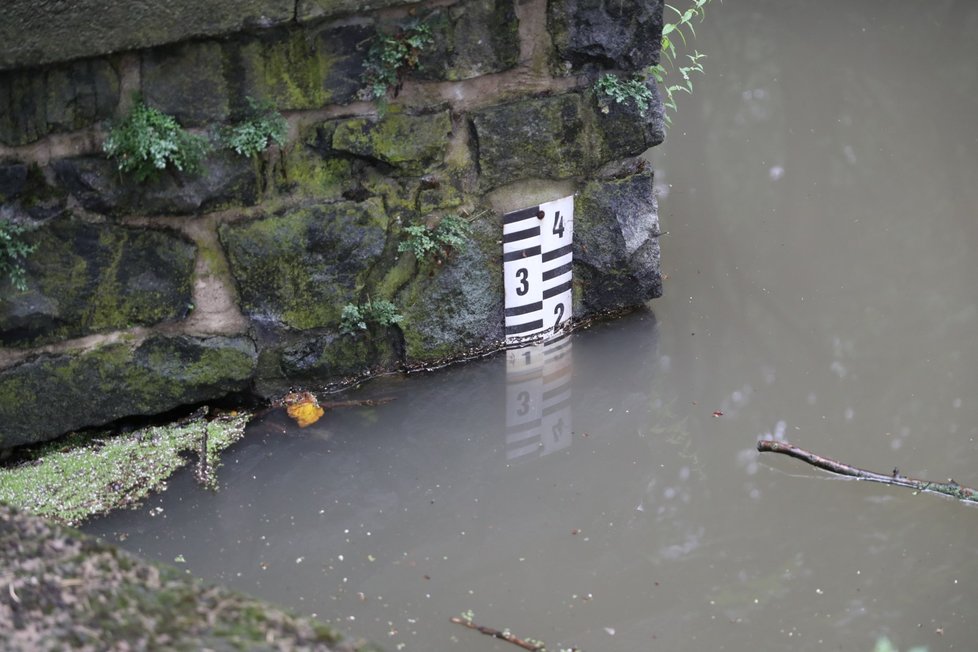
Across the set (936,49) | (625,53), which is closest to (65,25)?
(625,53)

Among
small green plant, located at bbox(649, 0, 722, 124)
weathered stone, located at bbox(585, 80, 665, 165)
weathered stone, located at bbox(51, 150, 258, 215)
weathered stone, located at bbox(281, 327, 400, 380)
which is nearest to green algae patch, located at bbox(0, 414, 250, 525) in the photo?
weathered stone, located at bbox(281, 327, 400, 380)

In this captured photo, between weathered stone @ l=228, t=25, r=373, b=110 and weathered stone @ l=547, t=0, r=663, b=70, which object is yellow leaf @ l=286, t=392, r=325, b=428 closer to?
weathered stone @ l=228, t=25, r=373, b=110

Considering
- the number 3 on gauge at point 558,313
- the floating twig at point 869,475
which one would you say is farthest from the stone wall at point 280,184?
the floating twig at point 869,475

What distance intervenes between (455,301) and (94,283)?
3.27 ft

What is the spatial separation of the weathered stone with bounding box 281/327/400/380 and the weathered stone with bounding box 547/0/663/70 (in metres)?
0.97

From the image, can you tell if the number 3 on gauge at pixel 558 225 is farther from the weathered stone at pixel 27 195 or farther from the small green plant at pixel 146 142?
the weathered stone at pixel 27 195

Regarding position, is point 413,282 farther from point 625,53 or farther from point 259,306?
point 625,53

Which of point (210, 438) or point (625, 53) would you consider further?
point (625, 53)

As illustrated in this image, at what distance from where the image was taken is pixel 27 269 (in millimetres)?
2680

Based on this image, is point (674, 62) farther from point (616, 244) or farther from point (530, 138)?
point (530, 138)

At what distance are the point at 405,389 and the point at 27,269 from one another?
1.06m

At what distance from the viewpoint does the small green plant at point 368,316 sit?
3.02 m

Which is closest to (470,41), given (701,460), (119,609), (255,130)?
(255,130)

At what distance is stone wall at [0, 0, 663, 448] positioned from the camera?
2.58 metres
